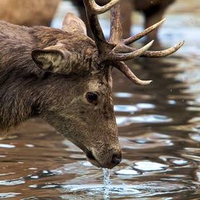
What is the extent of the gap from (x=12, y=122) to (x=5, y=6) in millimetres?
5490

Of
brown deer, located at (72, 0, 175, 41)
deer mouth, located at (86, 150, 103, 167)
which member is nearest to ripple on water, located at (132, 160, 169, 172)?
deer mouth, located at (86, 150, 103, 167)

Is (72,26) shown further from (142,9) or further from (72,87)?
(142,9)

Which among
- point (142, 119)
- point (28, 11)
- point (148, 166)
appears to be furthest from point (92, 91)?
point (28, 11)

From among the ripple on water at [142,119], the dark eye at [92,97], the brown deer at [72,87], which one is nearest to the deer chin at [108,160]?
the brown deer at [72,87]

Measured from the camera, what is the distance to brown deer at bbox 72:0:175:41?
613 inches

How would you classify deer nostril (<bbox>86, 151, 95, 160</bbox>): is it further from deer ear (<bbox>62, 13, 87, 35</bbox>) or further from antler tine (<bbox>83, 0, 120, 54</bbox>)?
deer ear (<bbox>62, 13, 87, 35</bbox>)

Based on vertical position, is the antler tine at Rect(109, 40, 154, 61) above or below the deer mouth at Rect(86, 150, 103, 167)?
above

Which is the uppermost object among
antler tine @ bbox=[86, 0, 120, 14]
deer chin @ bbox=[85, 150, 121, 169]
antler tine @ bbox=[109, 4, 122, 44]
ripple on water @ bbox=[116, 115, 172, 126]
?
antler tine @ bbox=[86, 0, 120, 14]

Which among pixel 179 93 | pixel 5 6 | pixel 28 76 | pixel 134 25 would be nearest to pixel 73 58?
pixel 28 76

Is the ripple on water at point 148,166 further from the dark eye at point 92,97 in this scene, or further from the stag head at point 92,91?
the dark eye at point 92,97

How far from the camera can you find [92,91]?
6.93m

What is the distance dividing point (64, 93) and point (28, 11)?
19.3 feet

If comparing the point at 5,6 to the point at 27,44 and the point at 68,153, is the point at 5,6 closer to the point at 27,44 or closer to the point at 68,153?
the point at 68,153

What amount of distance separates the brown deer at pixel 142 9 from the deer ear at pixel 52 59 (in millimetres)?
8652
